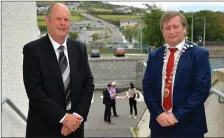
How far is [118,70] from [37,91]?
19446 millimetres

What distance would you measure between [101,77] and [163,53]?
61.0 feet

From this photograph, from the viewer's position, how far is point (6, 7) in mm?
3473

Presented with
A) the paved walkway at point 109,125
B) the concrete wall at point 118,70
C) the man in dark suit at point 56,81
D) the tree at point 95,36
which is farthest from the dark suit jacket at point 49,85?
the tree at point 95,36

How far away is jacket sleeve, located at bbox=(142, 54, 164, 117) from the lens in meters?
2.20

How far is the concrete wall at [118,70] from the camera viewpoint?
68.7 feet

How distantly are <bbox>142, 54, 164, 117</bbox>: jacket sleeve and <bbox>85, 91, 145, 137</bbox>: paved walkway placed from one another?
7.03 meters

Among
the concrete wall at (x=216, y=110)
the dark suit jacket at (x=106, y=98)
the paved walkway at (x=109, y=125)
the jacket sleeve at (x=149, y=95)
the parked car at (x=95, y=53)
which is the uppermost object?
the jacket sleeve at (x=149, y=95)

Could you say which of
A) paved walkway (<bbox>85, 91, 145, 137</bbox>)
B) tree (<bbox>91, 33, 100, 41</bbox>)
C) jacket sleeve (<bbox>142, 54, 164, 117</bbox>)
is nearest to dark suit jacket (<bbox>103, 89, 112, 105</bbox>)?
paved walkway (<bbox>85, 91, 145, 137</bbox>)

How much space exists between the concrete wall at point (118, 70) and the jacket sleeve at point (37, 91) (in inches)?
732

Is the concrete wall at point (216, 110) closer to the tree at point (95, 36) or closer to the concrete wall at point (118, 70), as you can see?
the concrete wall at point (118, 70)

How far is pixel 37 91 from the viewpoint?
2.07m

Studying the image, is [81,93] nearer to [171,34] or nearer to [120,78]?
[171,34]

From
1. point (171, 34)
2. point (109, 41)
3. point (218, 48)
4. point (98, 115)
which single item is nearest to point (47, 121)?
point (171, 34)

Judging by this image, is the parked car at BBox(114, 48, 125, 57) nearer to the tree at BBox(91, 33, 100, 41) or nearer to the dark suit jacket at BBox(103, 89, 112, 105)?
the tree at BBox(91, 33, 100, 41)
